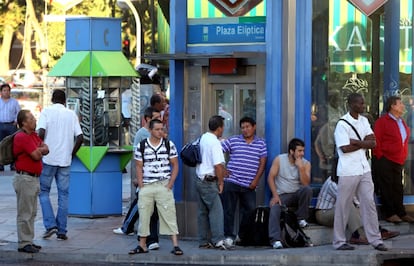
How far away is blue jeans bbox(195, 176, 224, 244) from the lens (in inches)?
448

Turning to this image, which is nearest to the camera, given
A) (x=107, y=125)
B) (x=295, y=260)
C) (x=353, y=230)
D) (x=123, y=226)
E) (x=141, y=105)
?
(x=295, y=260)

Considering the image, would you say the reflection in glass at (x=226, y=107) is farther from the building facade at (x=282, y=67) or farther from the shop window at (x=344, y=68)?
the shop window at (x=344, y=68)

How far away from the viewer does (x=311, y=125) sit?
480 inches

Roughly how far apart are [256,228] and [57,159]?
8.99 feet

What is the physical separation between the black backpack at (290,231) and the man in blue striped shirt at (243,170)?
1.64 ft

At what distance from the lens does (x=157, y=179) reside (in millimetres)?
11055

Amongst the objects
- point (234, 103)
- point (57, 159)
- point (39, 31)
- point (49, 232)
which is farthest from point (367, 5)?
point (39, 31)

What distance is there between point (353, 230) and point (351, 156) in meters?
1.09

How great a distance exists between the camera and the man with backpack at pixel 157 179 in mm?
11055

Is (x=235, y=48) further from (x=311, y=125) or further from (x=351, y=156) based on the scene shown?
(x=351, y=156)

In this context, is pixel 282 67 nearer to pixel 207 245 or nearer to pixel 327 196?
pixel 327 196

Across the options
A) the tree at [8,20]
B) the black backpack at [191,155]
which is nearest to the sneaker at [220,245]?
the black backpack at [191,155]

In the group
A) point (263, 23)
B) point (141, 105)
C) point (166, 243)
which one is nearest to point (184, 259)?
point (166, 243)

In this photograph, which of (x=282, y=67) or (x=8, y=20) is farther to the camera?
(x=8, y=20)
